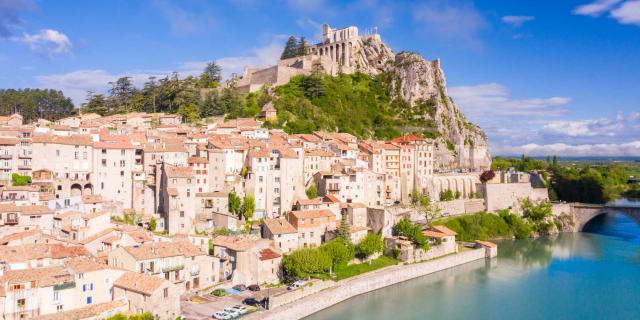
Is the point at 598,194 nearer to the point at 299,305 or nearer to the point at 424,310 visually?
Result: the point at 424,310

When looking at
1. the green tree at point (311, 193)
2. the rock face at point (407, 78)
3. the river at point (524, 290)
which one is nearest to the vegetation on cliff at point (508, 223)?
the river at point (524, 290)

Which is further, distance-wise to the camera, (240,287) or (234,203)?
(234,203)

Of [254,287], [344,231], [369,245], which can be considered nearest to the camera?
[254,287]

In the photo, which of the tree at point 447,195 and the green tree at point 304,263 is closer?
the green tree at point 304,263

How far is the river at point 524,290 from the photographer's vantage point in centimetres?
2448

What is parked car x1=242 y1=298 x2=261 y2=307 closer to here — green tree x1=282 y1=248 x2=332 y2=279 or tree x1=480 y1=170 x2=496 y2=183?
green tree x1=282 y1=248 x2=332 y2=279

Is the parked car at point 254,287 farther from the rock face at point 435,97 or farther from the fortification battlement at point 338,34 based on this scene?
the fortification battlement at point 338,34

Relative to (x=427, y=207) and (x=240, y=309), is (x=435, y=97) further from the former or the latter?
(x=240, y=309)

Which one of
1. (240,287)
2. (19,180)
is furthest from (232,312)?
(19,180)

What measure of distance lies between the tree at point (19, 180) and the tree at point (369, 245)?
55.1 feet

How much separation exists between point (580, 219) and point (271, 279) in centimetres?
3231

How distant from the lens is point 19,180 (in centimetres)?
2606

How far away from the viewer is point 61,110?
5097 cm

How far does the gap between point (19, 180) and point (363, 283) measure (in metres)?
17.2
